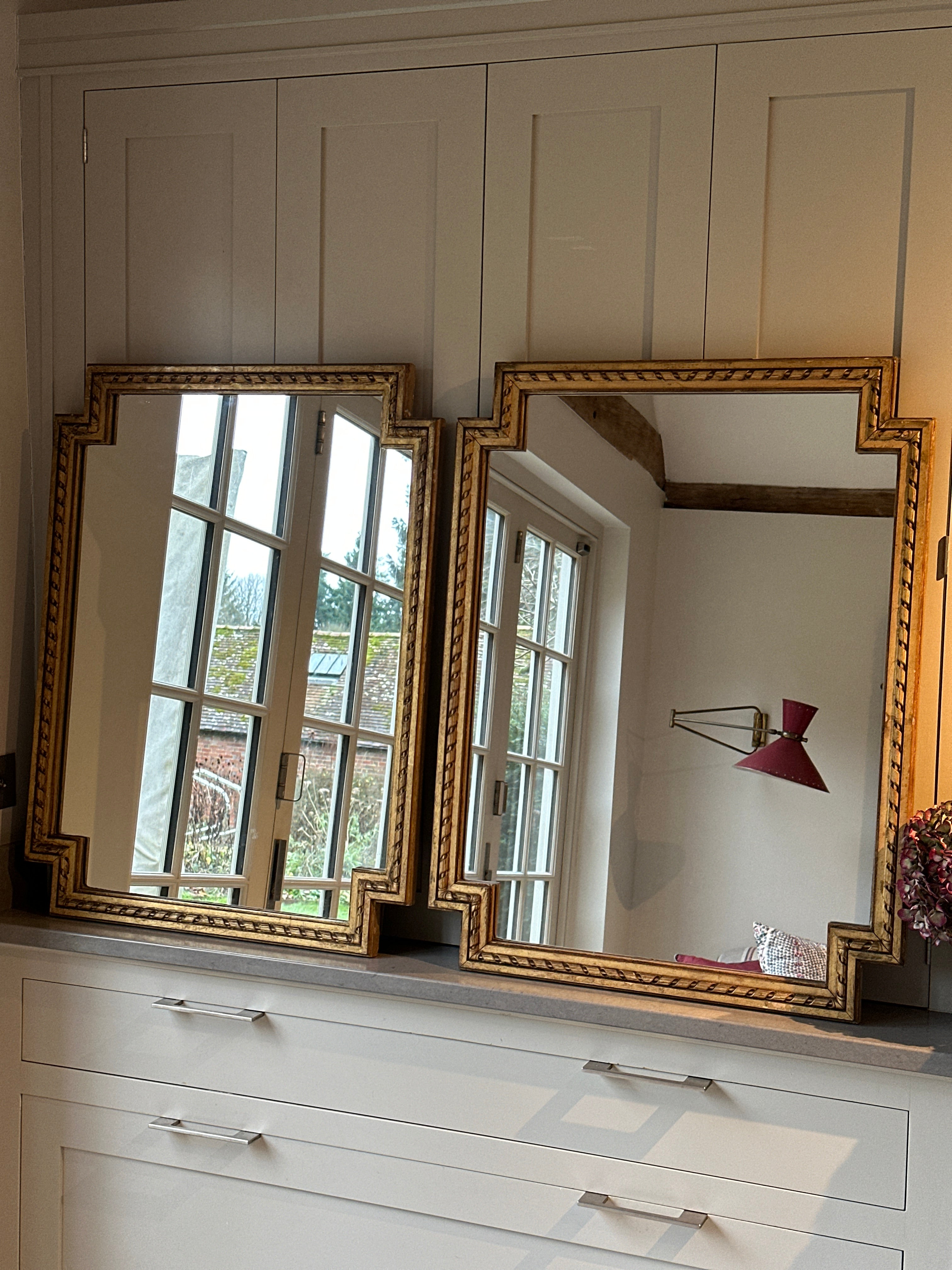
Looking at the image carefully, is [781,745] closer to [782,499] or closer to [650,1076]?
[782,499]

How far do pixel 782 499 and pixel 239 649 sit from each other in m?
1.04

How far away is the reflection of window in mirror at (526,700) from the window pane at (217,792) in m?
0.46

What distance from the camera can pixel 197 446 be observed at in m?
2.23

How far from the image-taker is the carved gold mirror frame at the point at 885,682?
5.96ft

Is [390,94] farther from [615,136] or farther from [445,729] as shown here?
[445,729]

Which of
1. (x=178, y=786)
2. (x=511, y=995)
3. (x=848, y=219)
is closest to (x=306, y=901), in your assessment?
(x=178, y=786)

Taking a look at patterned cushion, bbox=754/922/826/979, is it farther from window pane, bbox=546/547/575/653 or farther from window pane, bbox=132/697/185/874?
window pane, bbox=132/697/185/874

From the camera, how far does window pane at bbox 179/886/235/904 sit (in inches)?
84.7

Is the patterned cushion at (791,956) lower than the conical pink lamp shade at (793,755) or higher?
lower

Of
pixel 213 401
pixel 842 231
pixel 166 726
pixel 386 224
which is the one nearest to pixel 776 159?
pixel 842 231

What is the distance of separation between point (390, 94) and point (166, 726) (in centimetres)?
128

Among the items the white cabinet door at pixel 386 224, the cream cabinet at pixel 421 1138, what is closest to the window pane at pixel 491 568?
the white cabinet door at pixel 386 224

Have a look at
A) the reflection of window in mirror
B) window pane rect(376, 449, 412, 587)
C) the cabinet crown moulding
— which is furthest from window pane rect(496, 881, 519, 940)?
the cabinet crown moulding

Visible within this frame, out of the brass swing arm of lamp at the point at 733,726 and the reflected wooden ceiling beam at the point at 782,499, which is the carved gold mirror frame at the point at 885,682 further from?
the brass swing arm of lamp at the point at 733,726
